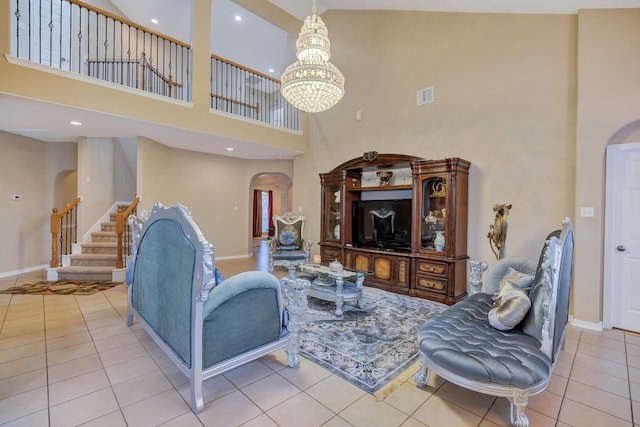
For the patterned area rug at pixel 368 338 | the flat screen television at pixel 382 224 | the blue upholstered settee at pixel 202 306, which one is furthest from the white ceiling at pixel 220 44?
the patterned area rug at pixel 368 338

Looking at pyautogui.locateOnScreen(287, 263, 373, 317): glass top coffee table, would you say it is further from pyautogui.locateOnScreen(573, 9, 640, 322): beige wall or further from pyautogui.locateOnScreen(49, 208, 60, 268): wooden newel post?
pyautogui.locateOnScreen(49, 208, 60, 268): wooden newel post

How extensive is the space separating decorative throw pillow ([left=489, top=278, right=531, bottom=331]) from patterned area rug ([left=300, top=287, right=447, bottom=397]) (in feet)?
2.48

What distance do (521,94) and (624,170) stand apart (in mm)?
1408

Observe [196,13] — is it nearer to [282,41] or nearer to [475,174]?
[282,41]

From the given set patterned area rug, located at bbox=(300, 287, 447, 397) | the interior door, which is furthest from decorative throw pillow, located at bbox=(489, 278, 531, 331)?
the interior door

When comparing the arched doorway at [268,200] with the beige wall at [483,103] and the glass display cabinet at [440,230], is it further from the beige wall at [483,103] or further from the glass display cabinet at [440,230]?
the glass display cabinet at [440,230]

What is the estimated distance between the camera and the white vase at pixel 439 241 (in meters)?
4.02

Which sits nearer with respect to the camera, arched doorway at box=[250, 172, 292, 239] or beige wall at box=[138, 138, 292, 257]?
beige wall at box=[138, 138, 292, 257]

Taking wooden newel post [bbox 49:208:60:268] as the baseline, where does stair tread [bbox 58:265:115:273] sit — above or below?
below

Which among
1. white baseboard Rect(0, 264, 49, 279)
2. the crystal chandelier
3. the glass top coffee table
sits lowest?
white baseboard Rect(0, 264, 49, 279)

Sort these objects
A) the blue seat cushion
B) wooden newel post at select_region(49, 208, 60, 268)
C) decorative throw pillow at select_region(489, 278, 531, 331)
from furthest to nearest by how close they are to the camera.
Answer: wooden newel post at select_region(49, 208, 60, 268), decorative throw pillow at select_region(489, 278, 531, 331), the blue seat cushion

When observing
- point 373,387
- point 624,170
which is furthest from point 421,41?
point 373,387

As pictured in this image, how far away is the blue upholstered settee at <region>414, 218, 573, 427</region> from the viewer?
1.60 metres

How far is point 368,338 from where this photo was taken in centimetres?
275
